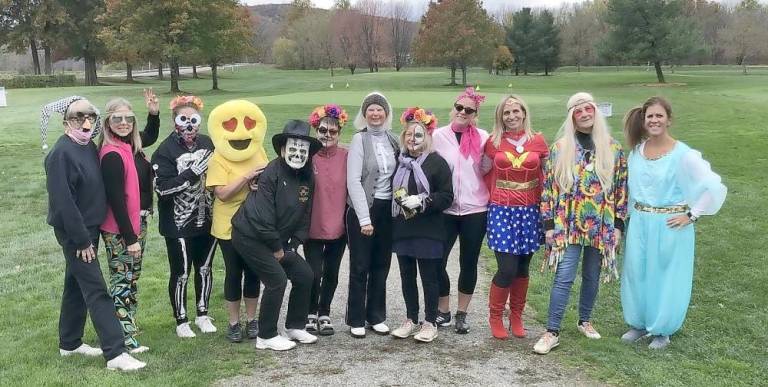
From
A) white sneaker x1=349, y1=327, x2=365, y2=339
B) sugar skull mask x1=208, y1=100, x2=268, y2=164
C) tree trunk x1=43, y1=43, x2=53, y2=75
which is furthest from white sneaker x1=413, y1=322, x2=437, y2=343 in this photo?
tree trunk x1=43, y1=43, x2=53, y2=75

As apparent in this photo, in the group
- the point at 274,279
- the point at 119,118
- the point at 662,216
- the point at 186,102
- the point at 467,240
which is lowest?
the point at 274,279

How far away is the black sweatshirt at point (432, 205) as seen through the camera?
4.99m

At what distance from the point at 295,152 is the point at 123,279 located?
5.03 feet

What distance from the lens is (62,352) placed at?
4.86 m

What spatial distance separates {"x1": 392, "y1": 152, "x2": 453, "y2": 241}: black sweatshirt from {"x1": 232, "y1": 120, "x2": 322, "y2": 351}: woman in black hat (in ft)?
2.38

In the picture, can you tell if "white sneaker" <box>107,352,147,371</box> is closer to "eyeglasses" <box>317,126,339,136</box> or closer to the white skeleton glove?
the white skeleton glove

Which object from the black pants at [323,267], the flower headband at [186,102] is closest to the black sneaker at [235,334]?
the black pants at [323,267]

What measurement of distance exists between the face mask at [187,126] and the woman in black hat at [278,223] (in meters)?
0.60

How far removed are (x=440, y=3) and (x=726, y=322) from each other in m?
46.7

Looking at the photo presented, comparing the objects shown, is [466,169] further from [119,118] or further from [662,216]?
[119,118]

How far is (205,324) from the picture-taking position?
5414mm

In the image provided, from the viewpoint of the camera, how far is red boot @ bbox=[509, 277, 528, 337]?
5.31 metres

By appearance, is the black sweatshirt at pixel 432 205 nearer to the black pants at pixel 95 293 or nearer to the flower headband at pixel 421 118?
the flower headband at pixel 421 118

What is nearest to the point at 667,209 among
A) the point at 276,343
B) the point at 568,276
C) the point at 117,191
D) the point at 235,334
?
the point at 568,276
